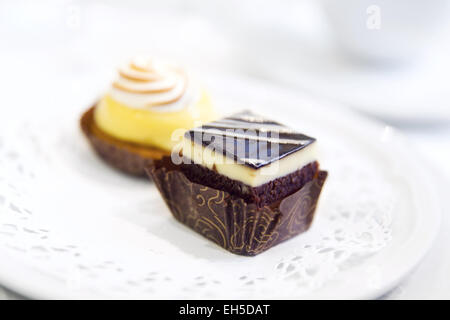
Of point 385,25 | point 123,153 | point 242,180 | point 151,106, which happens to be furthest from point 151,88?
point 385,25

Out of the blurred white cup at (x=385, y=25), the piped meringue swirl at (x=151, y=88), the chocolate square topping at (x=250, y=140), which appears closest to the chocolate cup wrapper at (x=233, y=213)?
the chocolate square topping at (x=250, y=140)

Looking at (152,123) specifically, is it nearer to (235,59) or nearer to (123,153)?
(123,153)

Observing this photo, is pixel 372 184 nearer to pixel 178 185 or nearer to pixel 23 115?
pixel 178 185

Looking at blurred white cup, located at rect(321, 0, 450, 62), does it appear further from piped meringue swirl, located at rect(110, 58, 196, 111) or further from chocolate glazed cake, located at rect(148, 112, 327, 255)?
chocolate glazed cake, located at rect(148, 112, 327, 255)

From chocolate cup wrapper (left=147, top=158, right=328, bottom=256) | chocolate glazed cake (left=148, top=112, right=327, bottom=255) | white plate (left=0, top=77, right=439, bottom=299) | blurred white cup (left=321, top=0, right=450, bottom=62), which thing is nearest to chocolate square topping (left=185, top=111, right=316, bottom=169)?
chocolate glazed cake (left=148, top=112, right=327, bottom=255)

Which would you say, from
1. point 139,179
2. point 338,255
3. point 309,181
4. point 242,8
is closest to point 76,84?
point 139,179

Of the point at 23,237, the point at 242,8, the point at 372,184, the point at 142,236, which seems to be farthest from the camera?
the point at 242,8

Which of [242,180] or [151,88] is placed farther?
[151,88]
